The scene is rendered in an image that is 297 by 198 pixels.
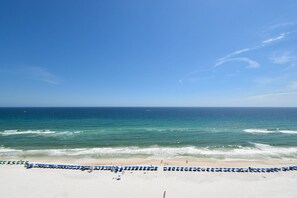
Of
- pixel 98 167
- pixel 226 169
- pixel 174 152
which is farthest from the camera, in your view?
pixel 174 152

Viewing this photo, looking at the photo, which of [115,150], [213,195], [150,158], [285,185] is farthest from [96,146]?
[285,185]

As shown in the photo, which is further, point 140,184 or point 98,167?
point 98,167

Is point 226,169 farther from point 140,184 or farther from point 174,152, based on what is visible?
point 140,184

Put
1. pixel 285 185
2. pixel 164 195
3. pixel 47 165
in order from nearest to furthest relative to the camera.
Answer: pixel 164 195, pixel 285 185, pixel 47 165

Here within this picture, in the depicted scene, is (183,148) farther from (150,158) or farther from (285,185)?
(285,185)

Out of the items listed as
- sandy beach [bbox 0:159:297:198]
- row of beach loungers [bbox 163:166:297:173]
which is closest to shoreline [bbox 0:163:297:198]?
sandy beach [bbox 0:159:297:198]

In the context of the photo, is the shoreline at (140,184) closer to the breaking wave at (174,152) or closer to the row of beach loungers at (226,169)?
the row of beach loungers at (226,169)

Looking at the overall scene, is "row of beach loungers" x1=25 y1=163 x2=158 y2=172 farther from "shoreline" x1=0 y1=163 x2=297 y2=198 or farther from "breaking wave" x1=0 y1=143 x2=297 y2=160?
"breaking wave" x1=0 y1=143 x2=297 y2=160

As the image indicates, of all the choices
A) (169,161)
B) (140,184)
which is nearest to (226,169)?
(169,161)
